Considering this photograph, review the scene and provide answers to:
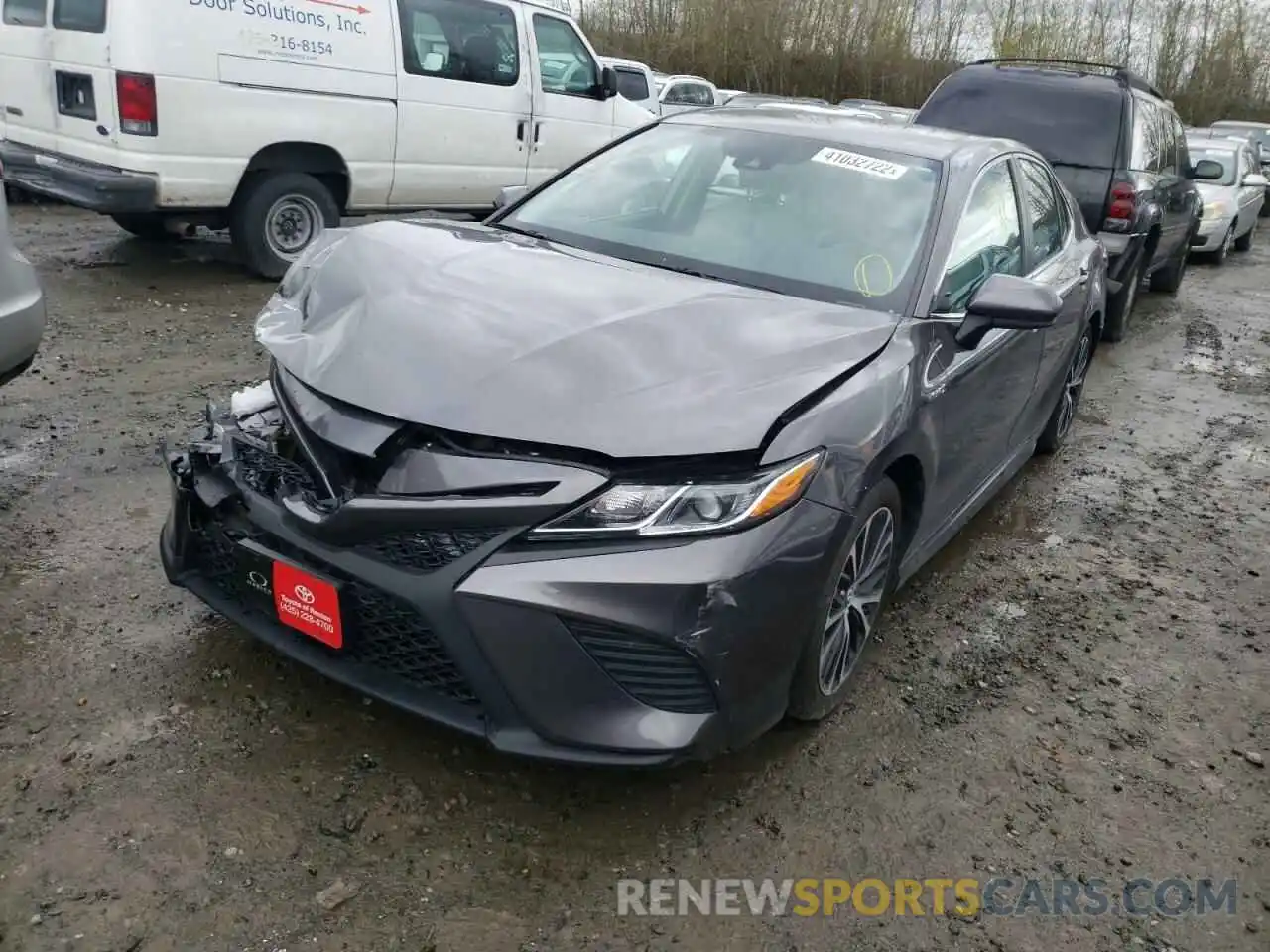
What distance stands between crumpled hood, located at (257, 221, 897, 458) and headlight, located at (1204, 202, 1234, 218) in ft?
37.1

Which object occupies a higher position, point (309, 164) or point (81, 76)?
point (81, 76)

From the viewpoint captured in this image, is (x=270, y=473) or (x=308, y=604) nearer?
(x=308, y=604)

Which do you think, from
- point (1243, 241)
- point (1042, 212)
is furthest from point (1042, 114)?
point (1243, 241)

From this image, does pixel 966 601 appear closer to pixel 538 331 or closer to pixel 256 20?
pixel 538 331

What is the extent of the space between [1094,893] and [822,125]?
264cm

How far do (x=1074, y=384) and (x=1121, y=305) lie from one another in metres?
2.82

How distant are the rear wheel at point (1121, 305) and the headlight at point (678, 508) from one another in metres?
6.15

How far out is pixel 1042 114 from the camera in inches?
300

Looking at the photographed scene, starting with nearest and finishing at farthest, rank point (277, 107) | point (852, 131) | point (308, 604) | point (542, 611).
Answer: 1. point (542, 611)
2. point (308, 604)
3. point (852, 131)
4. point (277, 107)

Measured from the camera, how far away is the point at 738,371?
8.47 ft

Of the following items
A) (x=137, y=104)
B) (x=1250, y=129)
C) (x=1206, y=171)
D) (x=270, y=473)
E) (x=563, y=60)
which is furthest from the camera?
(x=1250, y=129)

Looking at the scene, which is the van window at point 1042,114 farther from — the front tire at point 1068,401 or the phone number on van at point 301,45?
the phone number on van at point 301,45

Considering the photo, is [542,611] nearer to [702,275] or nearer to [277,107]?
[702,275]

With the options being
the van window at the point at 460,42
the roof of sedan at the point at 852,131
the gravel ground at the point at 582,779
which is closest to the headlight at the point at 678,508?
the gravel ground at the point at 582,779
